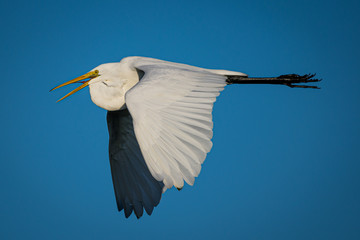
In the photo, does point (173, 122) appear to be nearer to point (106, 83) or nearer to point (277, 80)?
point (106, 83)

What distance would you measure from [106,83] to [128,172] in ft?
1.44

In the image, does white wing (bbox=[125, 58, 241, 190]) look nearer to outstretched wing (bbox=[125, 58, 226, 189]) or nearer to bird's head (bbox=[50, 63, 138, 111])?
outstretched wing (bbox=[125, 58, 226, 189])

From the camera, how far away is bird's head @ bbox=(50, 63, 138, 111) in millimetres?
1311

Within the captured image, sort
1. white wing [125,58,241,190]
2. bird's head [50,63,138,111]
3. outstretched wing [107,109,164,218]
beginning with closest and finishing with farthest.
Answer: white wing [125,58,241,190], bird's head [50,63,138,111], outstretched wing [107,109,164,218]

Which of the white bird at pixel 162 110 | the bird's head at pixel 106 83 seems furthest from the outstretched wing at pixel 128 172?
the bird's head at pixel 106 83

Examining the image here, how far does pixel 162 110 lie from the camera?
92 centimetres

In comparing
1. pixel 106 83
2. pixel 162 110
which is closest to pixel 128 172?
pixel 106 83

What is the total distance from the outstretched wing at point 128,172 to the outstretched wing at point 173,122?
1.93 feet

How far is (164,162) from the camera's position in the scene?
→ 83cm

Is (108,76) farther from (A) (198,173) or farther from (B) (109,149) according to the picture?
(A) (198,173)

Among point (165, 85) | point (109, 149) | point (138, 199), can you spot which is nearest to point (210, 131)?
point (165, 85)

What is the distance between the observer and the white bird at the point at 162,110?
844mm

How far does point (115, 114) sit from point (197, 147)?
800 mm

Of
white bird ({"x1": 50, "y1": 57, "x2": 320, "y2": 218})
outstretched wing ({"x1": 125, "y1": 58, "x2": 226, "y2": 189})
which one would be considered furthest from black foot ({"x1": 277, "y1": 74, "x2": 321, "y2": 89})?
outstretched wing ({"x1": 125, "y1": 58, "x2": 226, "y2": 189})
